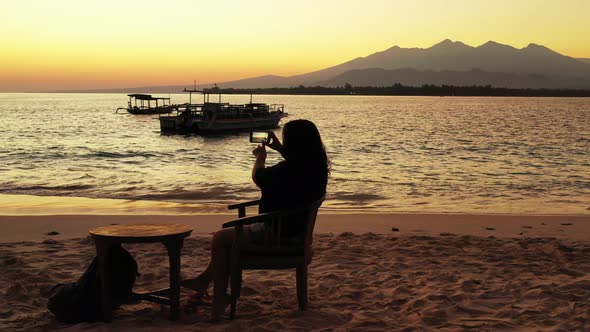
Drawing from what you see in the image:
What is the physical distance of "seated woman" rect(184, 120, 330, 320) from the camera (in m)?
3.88

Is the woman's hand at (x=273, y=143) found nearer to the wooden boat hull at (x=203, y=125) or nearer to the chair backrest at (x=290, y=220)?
the chair backrest at (x=290, y=220)

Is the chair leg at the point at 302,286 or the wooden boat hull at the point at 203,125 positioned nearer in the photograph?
the chair leg at the point at 302,286

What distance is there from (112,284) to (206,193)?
9.72 metres

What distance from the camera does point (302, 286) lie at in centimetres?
424

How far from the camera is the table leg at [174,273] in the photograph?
3.89 m

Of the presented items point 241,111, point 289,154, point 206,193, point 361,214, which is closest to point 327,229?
point 361,214

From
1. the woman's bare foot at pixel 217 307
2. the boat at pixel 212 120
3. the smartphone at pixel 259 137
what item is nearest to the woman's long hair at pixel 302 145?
the smartphone at pixel 259 137

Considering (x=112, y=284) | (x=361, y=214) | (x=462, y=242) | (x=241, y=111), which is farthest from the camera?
(x=241, y=111)

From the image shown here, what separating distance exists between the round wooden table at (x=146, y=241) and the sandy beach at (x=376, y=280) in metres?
0.15

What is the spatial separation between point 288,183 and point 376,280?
5.73ft

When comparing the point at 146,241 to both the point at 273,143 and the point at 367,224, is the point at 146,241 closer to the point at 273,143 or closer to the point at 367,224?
the point at 273,143

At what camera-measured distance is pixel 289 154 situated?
153 inches

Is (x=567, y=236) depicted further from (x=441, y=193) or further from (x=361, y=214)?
(x=441, y=193)

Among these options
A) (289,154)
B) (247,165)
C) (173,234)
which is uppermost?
(289,154)
